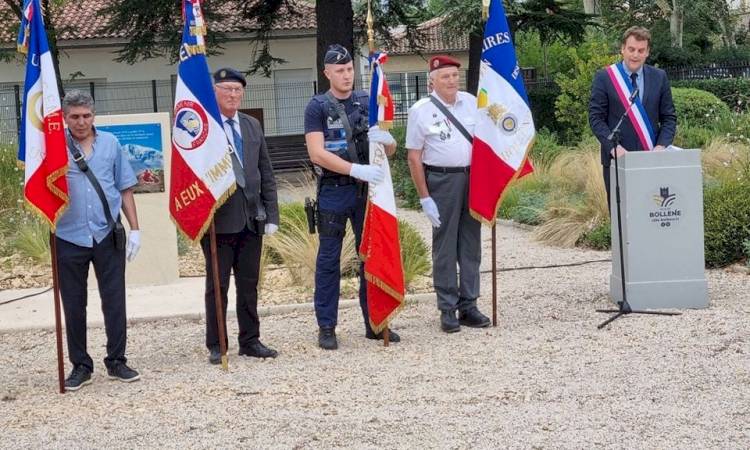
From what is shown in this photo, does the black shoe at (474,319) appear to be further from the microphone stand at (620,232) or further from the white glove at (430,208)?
the microphone stand at (620,232)

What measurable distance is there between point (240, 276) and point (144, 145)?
3.49 metres

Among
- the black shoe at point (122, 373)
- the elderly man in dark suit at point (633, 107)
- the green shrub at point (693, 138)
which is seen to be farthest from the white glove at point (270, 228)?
the green shrub at point (693, 138)

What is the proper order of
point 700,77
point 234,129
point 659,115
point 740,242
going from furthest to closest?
point 700,77
point 740,242
point 659,115
point 234,129

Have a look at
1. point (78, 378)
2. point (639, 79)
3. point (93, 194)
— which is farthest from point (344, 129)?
point (639, 79)

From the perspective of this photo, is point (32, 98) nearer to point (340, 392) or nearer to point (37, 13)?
point (37, 13)

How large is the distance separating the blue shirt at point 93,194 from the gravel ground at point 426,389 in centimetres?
97

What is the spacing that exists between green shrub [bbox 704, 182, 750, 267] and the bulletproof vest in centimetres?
399

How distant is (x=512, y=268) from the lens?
11.1 metres

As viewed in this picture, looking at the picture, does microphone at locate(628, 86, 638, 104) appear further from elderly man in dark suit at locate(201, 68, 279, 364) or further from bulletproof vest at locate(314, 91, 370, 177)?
elderly man in dark suit at locate(201, 68, 279, 364)

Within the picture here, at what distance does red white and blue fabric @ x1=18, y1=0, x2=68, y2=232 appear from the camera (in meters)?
6.61

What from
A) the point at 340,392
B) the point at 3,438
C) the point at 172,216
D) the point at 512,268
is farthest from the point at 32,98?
the point at 512,268

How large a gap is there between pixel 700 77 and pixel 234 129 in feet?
90.1

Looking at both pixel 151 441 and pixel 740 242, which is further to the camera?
pixel 740 242

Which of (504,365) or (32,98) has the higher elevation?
(32,98)
